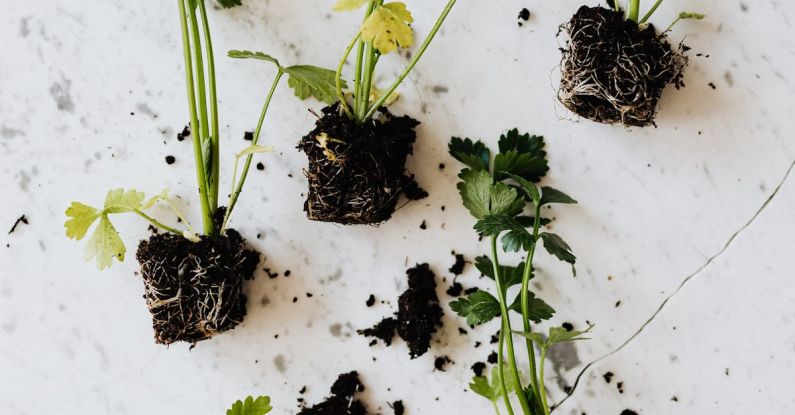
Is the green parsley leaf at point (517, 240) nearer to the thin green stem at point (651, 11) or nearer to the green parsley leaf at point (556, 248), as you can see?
the green parsley leaf at point (556, 248)

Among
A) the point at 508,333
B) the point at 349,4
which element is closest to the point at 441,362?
the point at 508,333

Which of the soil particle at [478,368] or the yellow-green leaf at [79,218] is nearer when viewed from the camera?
the yellow-green leaf at [79,218]

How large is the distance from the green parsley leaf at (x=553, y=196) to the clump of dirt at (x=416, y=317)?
259mm

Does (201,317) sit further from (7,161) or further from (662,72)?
(662,72)

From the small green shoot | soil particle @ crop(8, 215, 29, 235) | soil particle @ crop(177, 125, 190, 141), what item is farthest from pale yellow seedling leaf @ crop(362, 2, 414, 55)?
soil particle @ crop(8, 215, 29, 235)

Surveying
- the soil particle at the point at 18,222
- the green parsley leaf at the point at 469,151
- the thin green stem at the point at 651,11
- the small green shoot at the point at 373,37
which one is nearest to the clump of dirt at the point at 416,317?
the green parsley leaf at the point at 469,151

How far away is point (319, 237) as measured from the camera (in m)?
1.28

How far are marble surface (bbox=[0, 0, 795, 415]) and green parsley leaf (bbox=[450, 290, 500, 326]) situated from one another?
0.10 meters

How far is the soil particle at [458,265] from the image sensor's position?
1266mm

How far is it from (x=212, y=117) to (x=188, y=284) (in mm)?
283

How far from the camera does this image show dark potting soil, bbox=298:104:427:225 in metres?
1.13

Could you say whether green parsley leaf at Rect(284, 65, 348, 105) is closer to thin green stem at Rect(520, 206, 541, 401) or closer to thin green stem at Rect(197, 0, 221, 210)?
thin green stem at Rect(197, 0, 221, 210)

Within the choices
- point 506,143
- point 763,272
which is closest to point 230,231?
point 506,143

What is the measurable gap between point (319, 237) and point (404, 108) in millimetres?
286
